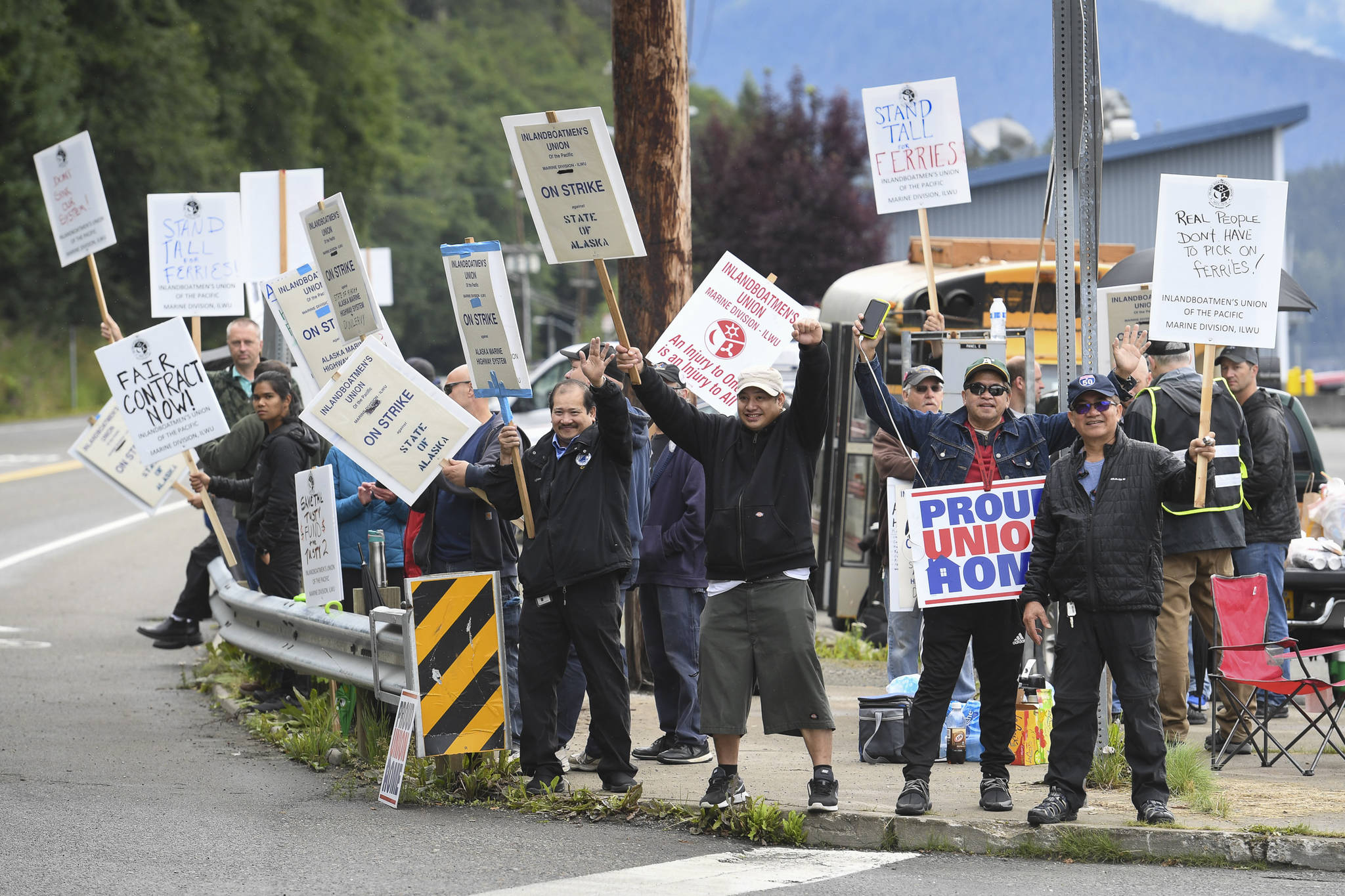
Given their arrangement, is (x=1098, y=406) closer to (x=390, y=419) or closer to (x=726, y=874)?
(x=726, y=874)

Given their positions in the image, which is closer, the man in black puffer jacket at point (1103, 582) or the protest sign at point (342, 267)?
the man in black puffer jacket at point (1103, 582)

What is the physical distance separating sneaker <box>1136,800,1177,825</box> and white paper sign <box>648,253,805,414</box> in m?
3.08

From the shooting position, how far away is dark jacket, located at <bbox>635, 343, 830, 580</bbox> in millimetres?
6754

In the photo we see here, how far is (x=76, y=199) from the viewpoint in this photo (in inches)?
420

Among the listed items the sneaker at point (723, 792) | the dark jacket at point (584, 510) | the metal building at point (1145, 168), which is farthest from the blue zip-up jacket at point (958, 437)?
the metal building at point (1145, 168)

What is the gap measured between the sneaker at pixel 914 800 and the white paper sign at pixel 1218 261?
2.25 meters

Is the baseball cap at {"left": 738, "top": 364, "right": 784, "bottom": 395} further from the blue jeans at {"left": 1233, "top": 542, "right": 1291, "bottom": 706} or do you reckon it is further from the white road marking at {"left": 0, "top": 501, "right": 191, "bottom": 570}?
the white road marking at {"left": 0, "top": 501, "right": 191, "bottom": 570}

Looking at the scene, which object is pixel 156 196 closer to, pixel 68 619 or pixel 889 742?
pixel 68 619

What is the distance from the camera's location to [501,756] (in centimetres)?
742

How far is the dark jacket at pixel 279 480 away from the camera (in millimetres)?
9344

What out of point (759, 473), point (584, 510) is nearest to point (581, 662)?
point (584, 510)

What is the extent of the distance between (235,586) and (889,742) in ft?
14.7

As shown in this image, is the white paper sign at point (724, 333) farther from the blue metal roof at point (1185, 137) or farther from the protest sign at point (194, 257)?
the blue metal roof at point (1185, 137)

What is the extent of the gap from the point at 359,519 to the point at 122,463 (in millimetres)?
3280
